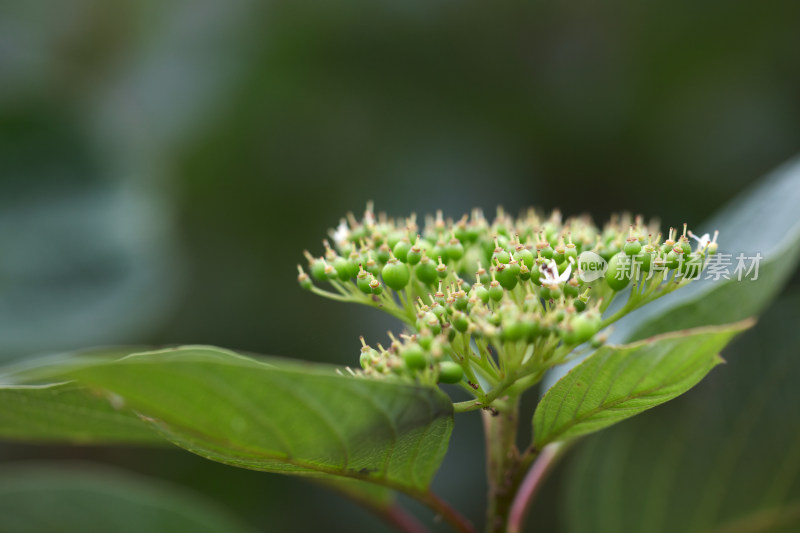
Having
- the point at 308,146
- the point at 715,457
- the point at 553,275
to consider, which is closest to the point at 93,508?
the point at 553,275

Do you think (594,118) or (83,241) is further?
(594,118)

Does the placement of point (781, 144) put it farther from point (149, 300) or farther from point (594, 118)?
point (149, 300)

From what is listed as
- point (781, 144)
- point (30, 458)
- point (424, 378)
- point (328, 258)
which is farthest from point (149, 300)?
point (781, 144)

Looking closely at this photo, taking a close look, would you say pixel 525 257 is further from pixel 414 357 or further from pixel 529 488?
pixel 529 488

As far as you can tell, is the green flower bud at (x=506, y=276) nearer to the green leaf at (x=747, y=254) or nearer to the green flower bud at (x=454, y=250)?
the green flower bud at (x=454, y=250)

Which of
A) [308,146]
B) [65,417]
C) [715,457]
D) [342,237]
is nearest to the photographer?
[65,417]

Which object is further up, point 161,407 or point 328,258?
point 328,258

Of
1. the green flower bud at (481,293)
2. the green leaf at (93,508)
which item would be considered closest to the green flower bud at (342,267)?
the green flower bud at (481,293)
